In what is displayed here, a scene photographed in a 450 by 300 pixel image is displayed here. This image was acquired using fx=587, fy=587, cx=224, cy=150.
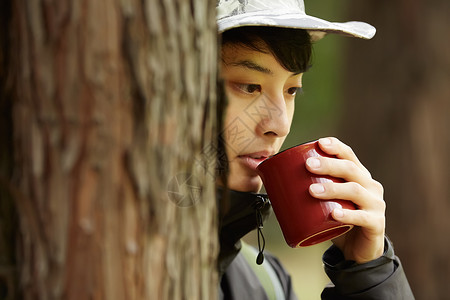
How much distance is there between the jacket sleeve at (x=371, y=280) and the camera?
6.07 ft

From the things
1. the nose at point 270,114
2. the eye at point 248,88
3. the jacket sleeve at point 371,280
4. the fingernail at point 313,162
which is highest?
the eye at point 248,88

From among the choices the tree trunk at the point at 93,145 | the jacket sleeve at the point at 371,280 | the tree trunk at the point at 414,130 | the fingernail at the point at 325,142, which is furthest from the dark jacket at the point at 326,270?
the tree trunk at the point at 414,130

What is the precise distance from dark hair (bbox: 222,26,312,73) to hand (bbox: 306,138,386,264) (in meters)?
0.33

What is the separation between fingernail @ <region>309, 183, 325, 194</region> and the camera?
5.38 ft

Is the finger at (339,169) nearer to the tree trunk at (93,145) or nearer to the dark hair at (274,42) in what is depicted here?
the dark hair at (274,42)

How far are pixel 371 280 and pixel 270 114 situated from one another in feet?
2.02

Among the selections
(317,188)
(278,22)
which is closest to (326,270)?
(317,188)

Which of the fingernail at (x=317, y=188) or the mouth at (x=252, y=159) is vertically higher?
the mouth at (x=252, y=159)

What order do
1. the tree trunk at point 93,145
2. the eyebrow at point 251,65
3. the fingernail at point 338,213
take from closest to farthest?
1. the tree trunk at point 93,145
2. the fingernail at point 338,213
3. the eyebrow at point 251,65

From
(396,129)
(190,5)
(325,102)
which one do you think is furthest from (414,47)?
(325,102)

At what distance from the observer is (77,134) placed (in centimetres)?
96

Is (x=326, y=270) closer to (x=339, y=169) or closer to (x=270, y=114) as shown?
(x=339, y=169)

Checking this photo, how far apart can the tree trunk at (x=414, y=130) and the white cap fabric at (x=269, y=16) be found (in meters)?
3.05

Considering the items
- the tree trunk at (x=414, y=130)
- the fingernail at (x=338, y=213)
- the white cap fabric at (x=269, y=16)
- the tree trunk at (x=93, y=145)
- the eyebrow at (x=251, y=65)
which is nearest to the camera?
the tree trunk at (x=93, y=145)
